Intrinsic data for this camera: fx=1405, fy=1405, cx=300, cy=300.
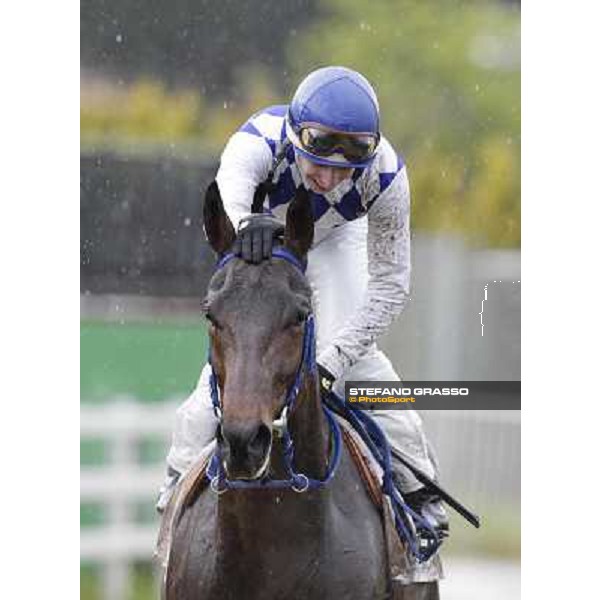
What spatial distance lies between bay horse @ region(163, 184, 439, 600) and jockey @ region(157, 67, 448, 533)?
0.10 metres

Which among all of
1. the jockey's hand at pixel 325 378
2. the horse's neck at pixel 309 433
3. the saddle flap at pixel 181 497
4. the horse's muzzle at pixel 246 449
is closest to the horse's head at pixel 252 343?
the horse's muzzle at pixel 246 449

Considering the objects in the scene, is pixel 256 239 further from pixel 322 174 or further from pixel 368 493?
pixel 368 493

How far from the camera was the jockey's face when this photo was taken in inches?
154

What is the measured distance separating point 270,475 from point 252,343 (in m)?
0.49

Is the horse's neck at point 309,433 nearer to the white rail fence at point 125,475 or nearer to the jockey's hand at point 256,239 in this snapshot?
the jockey's hand at point 256,239

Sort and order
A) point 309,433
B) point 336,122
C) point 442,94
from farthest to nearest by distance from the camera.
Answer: point 442,94 < point 336,122 < point 309,433

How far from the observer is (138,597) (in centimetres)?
697

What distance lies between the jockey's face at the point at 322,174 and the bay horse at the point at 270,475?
28cm

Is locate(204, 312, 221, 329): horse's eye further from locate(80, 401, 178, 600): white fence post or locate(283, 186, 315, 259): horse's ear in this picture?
locate(80, 401, 178, 600): white fence post

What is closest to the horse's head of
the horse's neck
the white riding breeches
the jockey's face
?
the horse's neck

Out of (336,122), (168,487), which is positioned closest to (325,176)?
(336,122)

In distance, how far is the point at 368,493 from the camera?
4043mm
